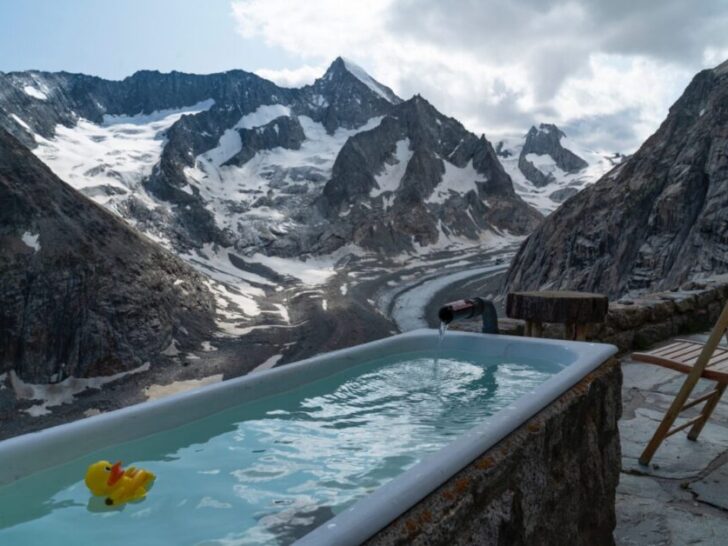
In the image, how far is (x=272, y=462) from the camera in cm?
270

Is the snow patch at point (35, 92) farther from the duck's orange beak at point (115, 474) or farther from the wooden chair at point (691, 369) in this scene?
the wooden chair at point (691, 369)

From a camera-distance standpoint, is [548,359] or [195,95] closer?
[548,359]

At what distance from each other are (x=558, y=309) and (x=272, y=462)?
3108 mm

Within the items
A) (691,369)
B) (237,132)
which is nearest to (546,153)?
(237,132)

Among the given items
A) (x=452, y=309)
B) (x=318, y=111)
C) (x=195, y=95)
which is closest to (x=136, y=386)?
(x=452, y=309)

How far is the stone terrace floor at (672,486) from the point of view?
2.70m

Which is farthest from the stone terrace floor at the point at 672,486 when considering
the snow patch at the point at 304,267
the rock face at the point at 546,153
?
the rock face at the point at 546,153

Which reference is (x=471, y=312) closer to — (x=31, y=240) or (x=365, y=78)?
(x=31, y=240)

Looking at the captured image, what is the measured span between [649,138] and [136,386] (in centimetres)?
3062

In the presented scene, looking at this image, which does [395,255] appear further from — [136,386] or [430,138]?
[136,386]

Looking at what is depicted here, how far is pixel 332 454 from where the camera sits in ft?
9.20

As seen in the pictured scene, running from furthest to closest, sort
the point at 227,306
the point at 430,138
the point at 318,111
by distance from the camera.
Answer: the point at 318,111 → the point at 430,138 → the point at 227,306

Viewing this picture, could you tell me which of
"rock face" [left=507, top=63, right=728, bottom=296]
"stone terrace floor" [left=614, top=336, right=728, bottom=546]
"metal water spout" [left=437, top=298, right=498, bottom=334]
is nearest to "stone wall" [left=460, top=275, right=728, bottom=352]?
"metal water spout" [left=437, top=298, right=498, bottom=334]

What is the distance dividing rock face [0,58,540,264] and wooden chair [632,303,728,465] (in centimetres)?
5644
